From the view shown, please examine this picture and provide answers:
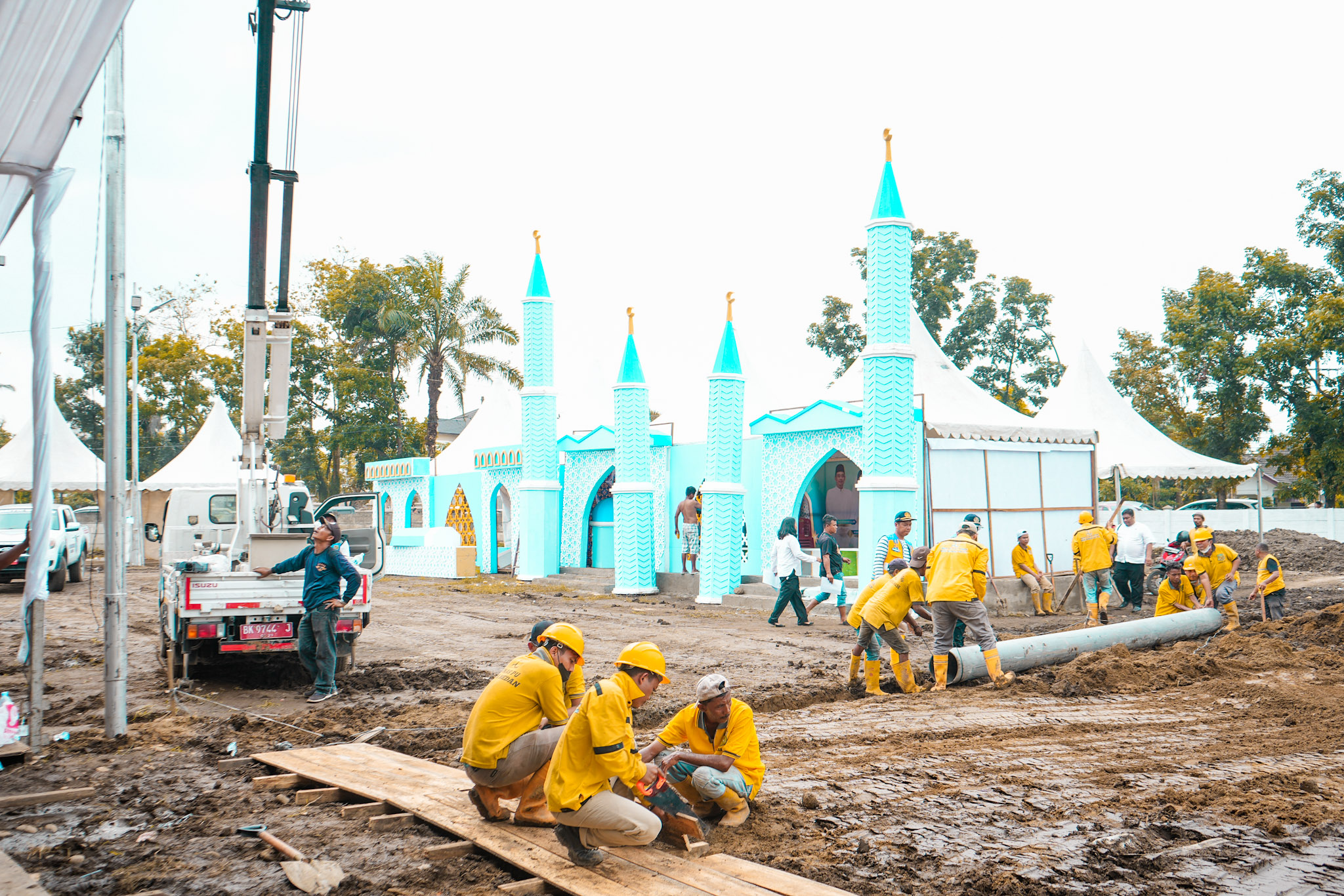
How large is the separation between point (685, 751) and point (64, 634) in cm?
1234

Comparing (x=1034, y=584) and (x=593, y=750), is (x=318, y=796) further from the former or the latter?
(x=1034, y=584)

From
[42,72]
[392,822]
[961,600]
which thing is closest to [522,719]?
[392,822]

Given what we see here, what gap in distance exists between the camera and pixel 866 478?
15484 millimetres

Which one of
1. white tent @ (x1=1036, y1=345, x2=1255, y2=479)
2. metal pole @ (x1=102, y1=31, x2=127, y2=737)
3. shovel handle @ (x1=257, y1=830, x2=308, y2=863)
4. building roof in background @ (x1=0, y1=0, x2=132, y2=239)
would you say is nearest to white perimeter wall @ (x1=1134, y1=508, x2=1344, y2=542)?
white tent @ (x1=1036, y1=345, x2=1255, y2=479)

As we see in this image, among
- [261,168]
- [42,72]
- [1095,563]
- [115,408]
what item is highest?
[261,168]

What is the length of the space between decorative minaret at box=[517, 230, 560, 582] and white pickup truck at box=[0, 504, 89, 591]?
30.8ft

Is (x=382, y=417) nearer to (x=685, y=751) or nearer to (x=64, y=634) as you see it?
(x=64, y=634)

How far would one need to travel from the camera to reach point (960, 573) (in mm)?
9289

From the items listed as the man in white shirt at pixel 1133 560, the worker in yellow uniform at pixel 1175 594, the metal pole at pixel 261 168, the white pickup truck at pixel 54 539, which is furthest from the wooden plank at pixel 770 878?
the white pickup truck at pixel 54 539

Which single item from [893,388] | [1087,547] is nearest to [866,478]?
[893,388]

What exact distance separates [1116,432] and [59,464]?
2930 centimetres

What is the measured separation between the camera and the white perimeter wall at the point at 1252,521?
25188mm

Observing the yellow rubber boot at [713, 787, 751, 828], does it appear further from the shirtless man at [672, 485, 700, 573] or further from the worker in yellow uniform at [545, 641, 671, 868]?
the shirtless man at [672, 485, 700, 573]

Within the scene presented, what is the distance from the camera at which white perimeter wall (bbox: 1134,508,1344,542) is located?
25188 millimetres
